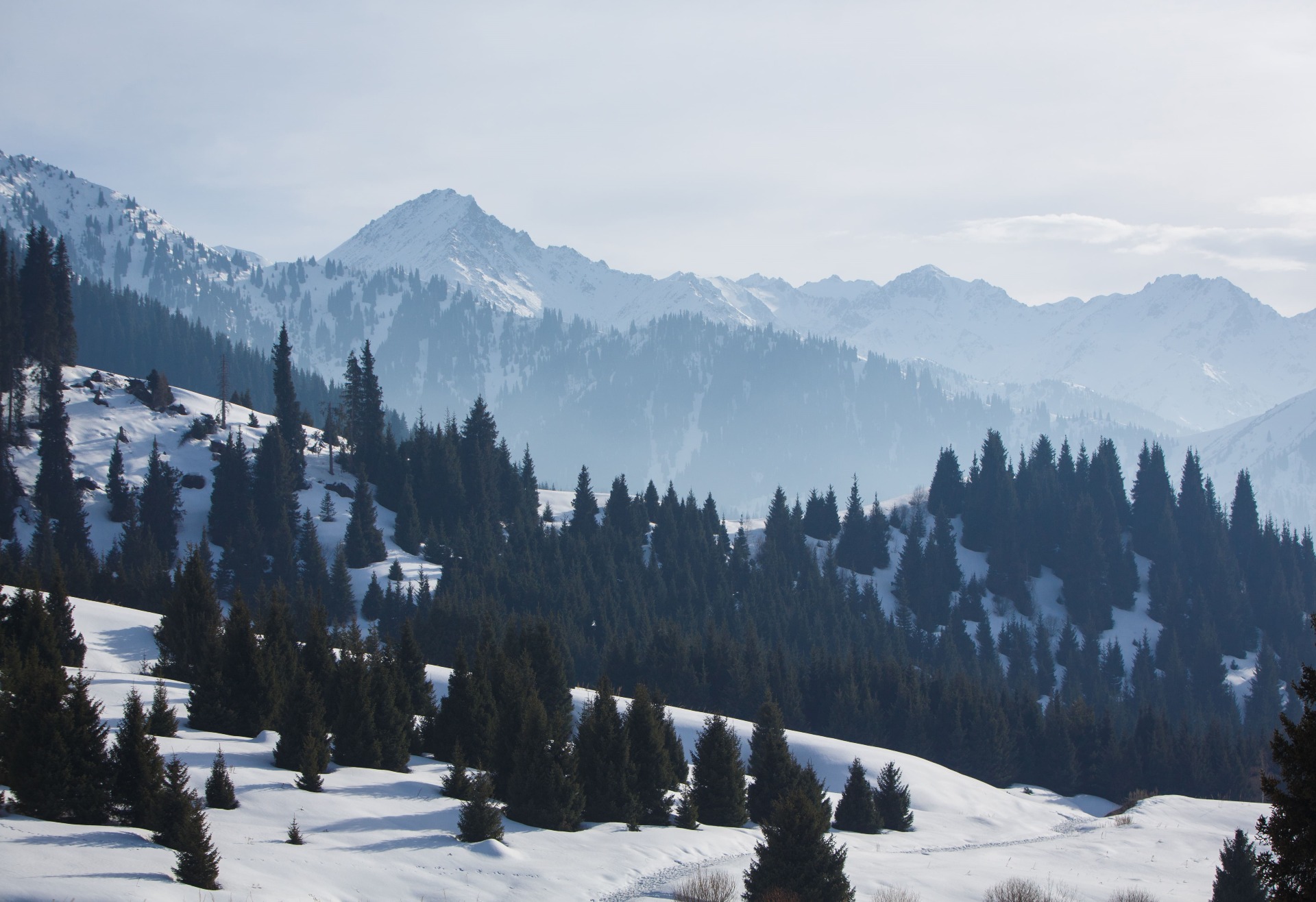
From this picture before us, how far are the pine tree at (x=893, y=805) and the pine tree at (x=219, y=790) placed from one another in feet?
106

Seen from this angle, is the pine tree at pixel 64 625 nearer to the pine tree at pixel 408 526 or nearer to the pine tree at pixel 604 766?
the pine tree at pixel 604 766

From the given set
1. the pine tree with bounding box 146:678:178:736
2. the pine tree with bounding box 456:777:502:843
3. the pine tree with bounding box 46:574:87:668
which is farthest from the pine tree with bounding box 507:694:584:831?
the pine tree with bounding box 46:574:87:668

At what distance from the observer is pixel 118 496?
117438 mm

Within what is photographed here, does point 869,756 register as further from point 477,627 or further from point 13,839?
point 13,839

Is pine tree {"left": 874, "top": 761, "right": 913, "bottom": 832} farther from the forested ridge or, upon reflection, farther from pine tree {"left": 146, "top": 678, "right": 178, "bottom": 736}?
pine tree {"left": 146, "top": 678, "right": 178, "bottom": 736}

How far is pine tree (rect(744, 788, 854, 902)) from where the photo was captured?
95.1ft

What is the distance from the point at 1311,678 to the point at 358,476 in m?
135

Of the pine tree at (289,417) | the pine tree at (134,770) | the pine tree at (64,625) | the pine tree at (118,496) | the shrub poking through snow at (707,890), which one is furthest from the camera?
the pine tree at (289,417)

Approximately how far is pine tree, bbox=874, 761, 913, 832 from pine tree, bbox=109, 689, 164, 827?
35569mm

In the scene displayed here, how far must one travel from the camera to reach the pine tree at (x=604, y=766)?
42125mm

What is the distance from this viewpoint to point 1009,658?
5768 inches

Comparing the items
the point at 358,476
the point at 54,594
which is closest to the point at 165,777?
the point at 54,594

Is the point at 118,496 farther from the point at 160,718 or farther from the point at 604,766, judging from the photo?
the point at 604,766

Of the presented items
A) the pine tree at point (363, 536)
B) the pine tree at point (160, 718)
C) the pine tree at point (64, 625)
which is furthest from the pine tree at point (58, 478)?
the pine tree at point (160, 718)
